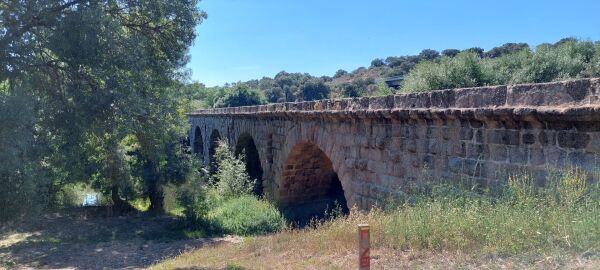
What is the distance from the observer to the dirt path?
9.30 meters

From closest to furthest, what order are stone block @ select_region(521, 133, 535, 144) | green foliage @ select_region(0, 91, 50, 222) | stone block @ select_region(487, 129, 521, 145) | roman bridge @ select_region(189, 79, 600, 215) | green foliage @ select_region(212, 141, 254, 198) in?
roman bridge @ select_region(189, 79, 600, 215)
stone block @ select_region(521, 133, 535, 144)
stone block @ select_region(487, 129, 521, 145)
green foliage @ select_region(0, 91, 50, 222)
green foliage @ select_region(212, 141, 254, 198)

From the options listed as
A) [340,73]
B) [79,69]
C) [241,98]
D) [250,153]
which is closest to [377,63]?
[340,73]

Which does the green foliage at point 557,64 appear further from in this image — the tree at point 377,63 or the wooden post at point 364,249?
the tree at point 377,63

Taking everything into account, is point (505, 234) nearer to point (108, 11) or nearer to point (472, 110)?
point (472, 110)

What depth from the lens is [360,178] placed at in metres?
8.14

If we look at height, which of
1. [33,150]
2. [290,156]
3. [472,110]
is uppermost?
[472,110]

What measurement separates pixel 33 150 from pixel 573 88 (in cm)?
597

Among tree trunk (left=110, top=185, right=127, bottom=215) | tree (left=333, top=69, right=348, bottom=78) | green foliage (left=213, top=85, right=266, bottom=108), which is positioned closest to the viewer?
tree trunk (left=110, top=185, right=127, bottom=215)

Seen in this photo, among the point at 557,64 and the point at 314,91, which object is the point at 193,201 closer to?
the point at 557,64

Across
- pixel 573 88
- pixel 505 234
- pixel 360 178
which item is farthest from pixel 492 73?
pixel 505 234

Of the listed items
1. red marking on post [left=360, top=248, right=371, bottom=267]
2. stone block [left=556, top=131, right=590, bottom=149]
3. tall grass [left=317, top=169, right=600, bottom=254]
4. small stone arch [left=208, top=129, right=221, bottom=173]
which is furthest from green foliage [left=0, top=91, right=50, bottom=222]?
small stone arch [left=208, top=129, right=221, bottom=173]

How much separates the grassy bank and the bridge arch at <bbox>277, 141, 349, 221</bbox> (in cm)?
692

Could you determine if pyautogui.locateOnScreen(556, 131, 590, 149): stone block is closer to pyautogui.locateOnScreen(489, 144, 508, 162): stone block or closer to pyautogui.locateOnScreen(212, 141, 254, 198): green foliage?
pyautogui.locateOnScreen(489, 144, 508, 162): stone block

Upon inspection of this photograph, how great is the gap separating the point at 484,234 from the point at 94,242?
Answer: 9.56 metres
